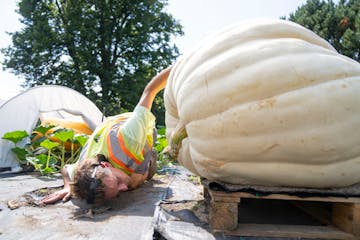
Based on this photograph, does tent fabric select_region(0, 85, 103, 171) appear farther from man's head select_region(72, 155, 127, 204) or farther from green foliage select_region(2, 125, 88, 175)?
man's head select_region(72, 155, 127, 204)

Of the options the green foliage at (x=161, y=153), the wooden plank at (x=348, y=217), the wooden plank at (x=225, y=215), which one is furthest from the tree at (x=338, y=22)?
the wooden plank at (x=225, y=215)

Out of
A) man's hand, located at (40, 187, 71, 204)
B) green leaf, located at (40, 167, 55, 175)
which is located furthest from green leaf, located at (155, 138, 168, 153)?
man's hand, located at (40, 187, 71, 204)

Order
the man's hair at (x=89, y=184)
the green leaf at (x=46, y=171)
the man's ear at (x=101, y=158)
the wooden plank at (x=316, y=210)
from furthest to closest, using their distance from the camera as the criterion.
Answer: the green leaf at (x=46, y=171), the man's ear at (x=101, y=158), the man's hair at (x=89, y=184), the wooden plank at (x=316, y=210)

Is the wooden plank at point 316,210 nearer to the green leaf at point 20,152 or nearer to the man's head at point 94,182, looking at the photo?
the man's head at point 94,182

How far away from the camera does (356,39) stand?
12398 mm

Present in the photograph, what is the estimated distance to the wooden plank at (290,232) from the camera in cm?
146

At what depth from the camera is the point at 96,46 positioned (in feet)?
61.8

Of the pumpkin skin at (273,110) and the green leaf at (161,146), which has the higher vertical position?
the pumpkin skin at (273,110)

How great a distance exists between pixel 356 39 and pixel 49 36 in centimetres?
1590

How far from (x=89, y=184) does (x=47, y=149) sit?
3230mm

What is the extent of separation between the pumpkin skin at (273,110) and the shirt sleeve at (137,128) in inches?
52.4

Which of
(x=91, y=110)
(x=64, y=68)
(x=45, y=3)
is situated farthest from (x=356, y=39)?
(x=45, y=3)

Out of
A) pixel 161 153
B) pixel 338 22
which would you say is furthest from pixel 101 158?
pixel 338 22

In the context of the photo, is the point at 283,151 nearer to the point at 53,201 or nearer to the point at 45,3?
the point at 53,201
